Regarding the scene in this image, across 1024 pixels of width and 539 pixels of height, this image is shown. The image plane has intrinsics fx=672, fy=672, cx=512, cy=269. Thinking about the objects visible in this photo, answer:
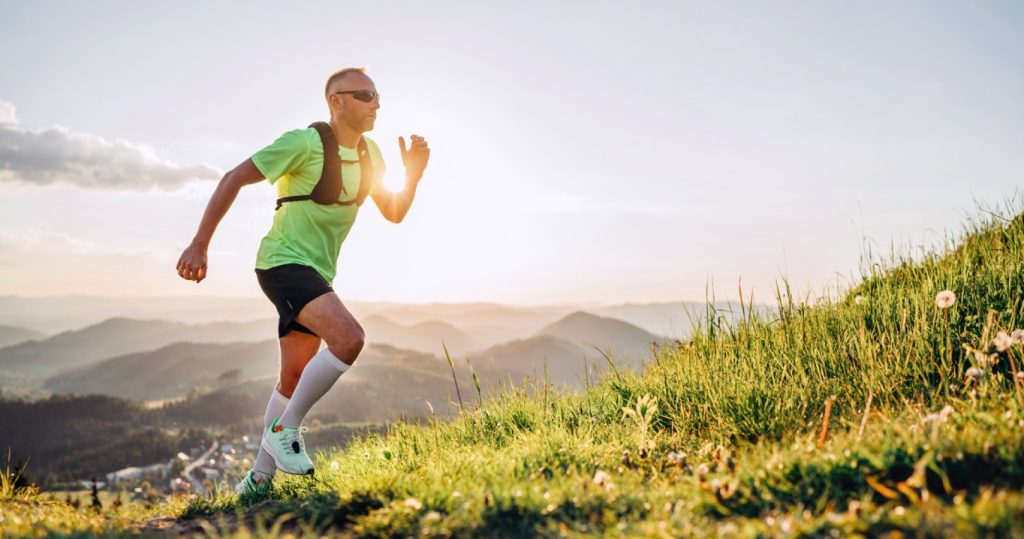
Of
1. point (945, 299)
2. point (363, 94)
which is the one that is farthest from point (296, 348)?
point (945, 299)

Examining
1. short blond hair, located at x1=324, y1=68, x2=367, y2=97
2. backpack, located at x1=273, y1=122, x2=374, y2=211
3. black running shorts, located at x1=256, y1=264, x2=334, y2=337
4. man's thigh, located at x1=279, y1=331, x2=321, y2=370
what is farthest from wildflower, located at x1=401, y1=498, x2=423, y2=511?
short blond hair, located at x1=324, y1=68, x2=367, y2=97

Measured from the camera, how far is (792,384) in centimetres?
461

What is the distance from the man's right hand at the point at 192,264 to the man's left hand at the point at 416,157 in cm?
215

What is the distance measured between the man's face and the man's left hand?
0.73m

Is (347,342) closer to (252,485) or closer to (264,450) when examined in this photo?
(264,450)

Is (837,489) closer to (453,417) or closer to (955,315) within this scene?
(955,315)

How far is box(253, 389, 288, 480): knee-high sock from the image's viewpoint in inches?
212

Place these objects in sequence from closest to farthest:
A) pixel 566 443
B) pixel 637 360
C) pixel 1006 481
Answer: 1. pixel 1006 481
2. pixel 566 443
3. pixel 637 360

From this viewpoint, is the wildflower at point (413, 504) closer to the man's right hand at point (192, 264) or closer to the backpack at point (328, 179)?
the man's right hand at point (192, 264)

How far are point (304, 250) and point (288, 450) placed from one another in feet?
4.99

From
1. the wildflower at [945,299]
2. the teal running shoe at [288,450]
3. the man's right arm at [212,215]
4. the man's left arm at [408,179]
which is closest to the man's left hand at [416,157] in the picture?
the man's left arm at [408,179]

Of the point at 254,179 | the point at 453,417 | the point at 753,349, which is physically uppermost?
the point at 254,179

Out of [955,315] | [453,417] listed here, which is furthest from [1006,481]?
[453,417]

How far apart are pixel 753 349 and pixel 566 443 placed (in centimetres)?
240
